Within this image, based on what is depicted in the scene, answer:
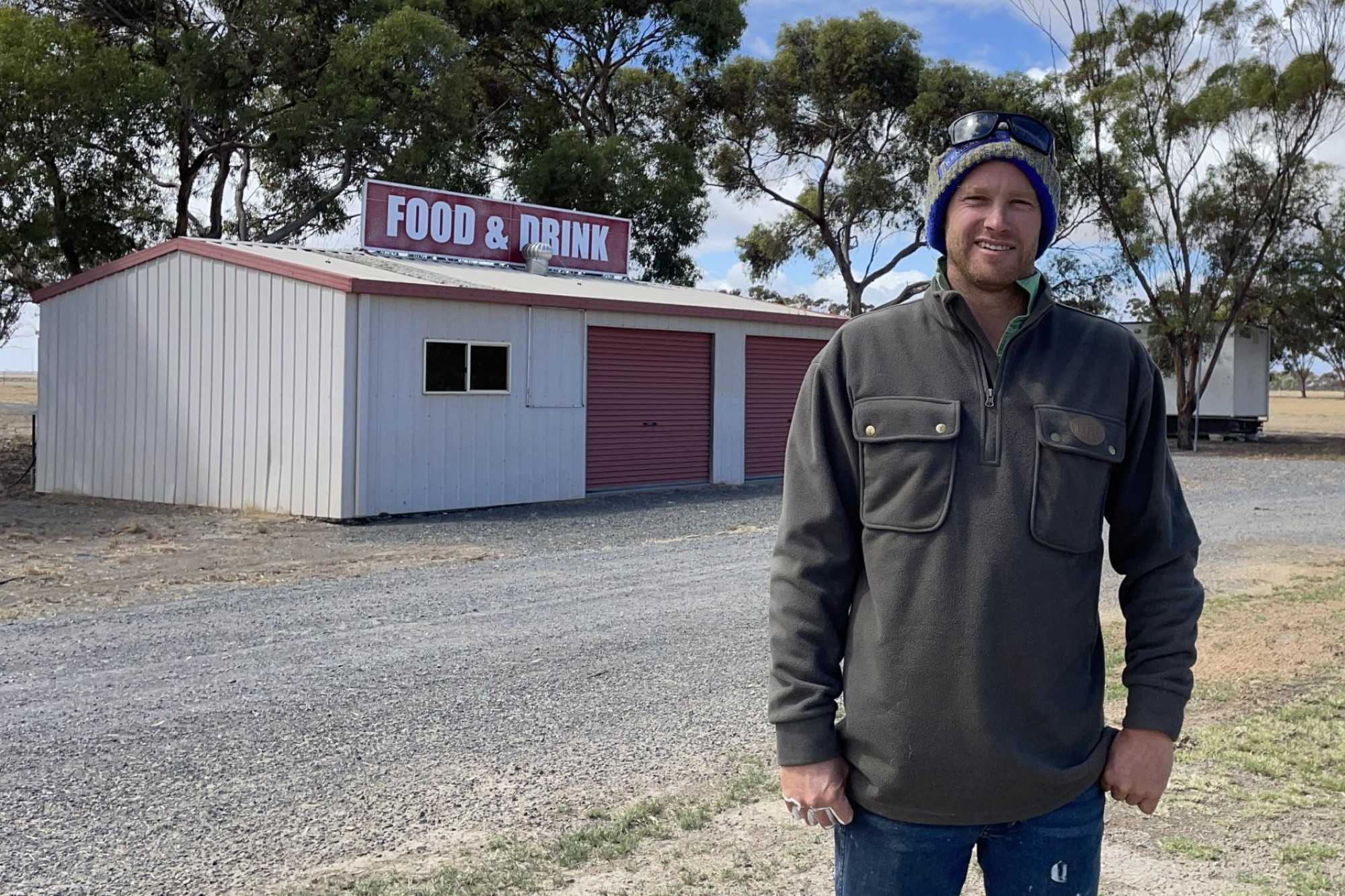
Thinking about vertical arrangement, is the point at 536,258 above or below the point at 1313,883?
above

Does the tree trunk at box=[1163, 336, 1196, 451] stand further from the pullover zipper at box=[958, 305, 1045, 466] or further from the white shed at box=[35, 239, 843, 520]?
the pullover zipper at box=[958, 305, 1045, 466]

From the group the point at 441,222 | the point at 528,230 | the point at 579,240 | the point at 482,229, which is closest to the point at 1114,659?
the point at 441,222

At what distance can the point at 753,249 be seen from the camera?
129ft

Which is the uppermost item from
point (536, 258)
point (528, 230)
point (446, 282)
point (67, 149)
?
point (67, 149)

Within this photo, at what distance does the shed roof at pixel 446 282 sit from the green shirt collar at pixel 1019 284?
12.3 m

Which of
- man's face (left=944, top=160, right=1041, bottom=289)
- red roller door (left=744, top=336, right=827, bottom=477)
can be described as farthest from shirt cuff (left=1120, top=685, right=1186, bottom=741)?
red roller door (left=744, top=336, right=827, bottom=477)

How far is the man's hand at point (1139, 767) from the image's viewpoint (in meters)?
2.10

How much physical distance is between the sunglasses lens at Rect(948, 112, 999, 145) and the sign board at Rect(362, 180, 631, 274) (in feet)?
53.4

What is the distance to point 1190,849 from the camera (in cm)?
402

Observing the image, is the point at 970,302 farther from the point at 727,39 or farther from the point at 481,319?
the point at 727,39

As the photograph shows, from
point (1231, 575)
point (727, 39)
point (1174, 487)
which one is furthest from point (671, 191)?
point (1174, 487)

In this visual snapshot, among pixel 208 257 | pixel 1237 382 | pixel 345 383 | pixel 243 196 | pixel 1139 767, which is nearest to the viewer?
pixel 1139 767

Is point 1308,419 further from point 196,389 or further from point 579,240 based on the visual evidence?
point 196,389

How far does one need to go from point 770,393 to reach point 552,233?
4393 mm
